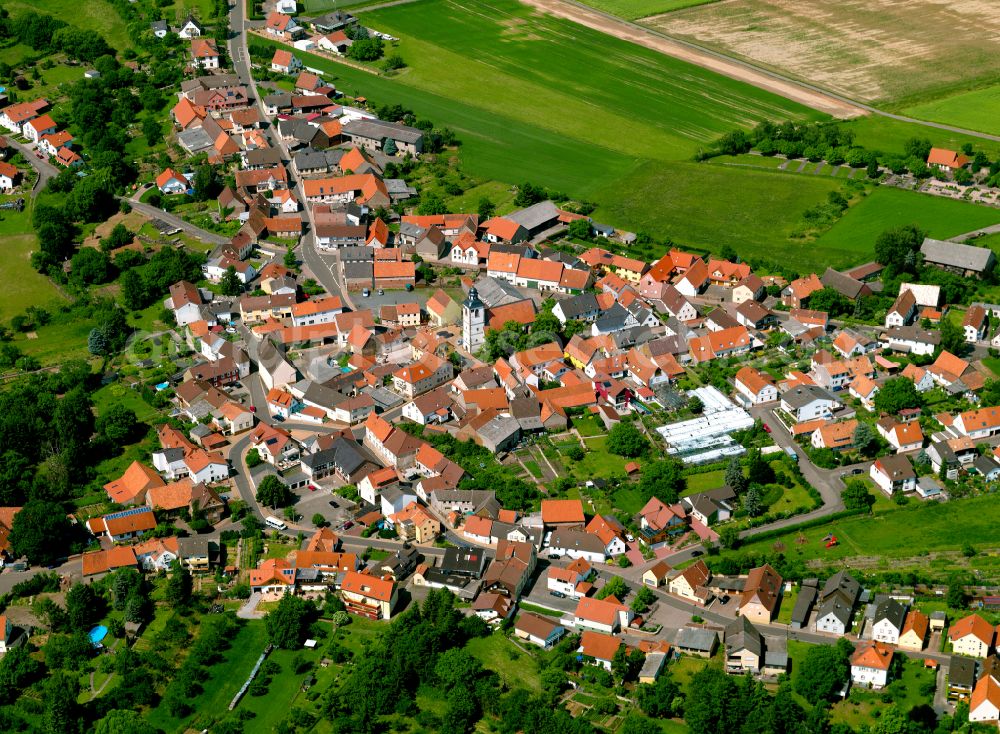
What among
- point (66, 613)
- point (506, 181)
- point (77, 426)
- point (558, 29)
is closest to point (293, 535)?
point (66, 613)

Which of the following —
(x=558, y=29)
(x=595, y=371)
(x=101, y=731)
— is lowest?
(x=101, y=731)

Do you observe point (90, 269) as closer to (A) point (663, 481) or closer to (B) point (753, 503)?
(A) point (663, 481)

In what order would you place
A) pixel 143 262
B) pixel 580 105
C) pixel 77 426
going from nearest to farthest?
1. pixel 77 426
2. pixel 143 262
3. pixel 580 105

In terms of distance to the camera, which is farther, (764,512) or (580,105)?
(580,105)

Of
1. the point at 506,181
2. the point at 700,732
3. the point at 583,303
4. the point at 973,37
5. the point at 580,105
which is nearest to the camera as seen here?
the point at 700,732

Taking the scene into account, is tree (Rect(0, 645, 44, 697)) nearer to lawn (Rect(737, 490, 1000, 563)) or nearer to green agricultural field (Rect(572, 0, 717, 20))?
lawn (Rect(737, 490, 1000, 563))

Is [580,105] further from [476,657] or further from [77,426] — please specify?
[476,657]
